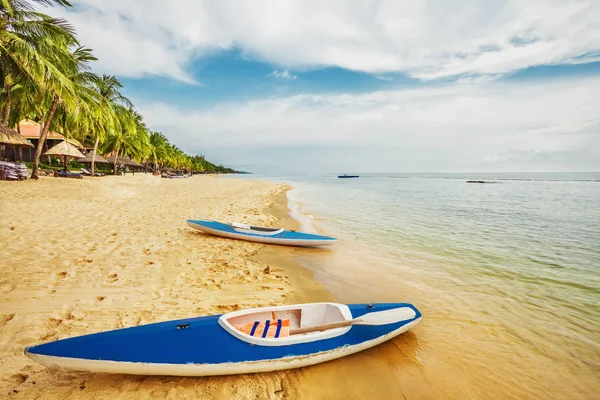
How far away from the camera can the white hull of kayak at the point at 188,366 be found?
8.24ft

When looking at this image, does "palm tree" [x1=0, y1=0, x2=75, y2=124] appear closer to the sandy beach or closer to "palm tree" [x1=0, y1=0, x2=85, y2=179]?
"palm tree" [x1=0, y1=0, x2=85, y2=179]

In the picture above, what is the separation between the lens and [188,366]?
271 cm

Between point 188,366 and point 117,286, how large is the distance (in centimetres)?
294

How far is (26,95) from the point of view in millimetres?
17422

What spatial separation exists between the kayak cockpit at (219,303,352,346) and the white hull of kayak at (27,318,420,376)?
187 millimetres

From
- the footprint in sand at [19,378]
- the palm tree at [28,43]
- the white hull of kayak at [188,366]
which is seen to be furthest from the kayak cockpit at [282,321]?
the palm tree at [28,43]

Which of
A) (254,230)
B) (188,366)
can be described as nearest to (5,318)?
(188,366)

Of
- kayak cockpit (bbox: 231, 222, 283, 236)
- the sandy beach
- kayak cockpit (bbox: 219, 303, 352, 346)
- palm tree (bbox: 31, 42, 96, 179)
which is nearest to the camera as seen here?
the sandy beach

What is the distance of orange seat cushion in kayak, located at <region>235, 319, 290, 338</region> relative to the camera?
3.44 metres

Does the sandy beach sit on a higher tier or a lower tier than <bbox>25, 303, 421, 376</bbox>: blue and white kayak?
lower

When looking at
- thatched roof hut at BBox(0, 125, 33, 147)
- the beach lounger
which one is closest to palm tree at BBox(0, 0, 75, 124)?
thatched roof hut at BBox(0, 125, 33, 147)

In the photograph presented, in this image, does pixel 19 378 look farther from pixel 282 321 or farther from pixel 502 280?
pixel 502 280

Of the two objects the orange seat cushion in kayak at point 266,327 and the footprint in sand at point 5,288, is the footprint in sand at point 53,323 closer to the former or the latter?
the footprint in sand at point 5,288

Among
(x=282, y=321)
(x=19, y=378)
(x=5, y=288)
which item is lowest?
(x=19, y=378)
